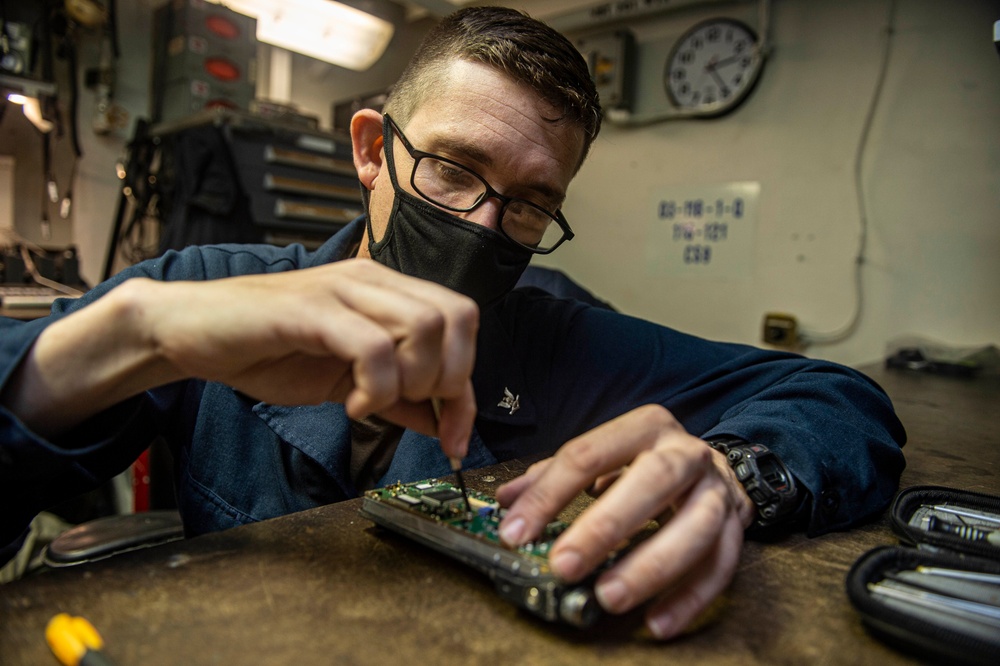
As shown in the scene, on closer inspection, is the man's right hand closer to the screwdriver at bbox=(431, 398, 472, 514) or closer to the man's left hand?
the screwdriver at bbox=(431, 398, 472, 514)

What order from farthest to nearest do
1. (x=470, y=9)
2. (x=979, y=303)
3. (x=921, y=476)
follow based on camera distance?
1. (x=979, y=303)
2. (x=470, y=9)
3. (x=921, y=476)

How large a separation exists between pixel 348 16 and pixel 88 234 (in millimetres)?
1800

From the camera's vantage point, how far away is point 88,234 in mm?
3371

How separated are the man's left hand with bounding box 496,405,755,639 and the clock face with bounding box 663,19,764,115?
2.91 meters

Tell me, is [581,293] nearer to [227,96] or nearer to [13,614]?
[13,614]

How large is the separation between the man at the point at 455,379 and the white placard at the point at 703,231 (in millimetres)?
2029

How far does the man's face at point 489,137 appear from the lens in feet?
3.69

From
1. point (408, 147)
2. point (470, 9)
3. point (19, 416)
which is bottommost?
point (19, 416)

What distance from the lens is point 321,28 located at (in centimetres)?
342

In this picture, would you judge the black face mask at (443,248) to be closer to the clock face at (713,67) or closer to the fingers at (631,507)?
the fingers at (631,507)

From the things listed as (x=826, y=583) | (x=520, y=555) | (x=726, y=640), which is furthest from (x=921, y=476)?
(x=520, y=555)

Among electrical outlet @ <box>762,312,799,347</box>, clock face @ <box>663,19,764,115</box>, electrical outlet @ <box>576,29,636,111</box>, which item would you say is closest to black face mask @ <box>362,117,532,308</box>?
electrical outlet @ <box>762,312,799,347</box>

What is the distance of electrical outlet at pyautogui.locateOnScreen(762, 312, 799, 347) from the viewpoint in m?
2.99

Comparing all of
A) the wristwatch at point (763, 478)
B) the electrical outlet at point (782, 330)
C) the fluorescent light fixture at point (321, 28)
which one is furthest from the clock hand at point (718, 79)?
the wristwatch at point (763, 478)
